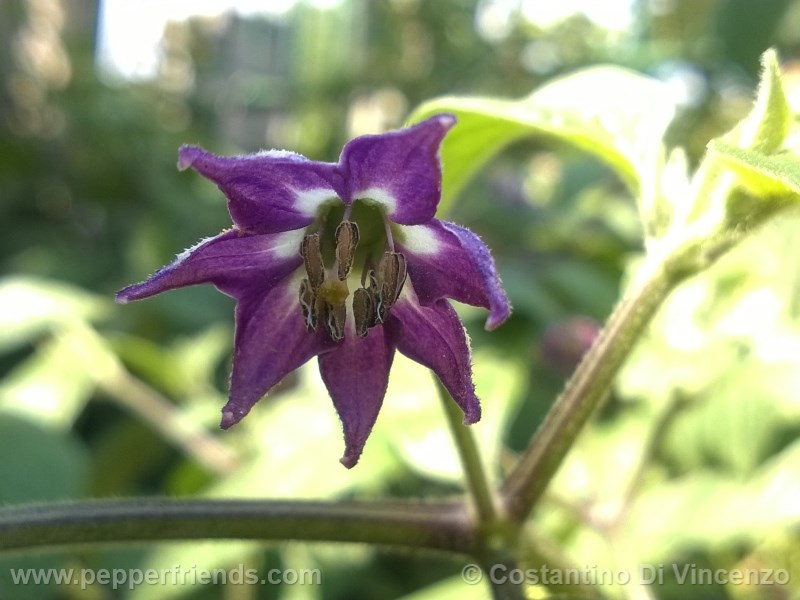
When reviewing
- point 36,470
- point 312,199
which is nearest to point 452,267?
point 312,199

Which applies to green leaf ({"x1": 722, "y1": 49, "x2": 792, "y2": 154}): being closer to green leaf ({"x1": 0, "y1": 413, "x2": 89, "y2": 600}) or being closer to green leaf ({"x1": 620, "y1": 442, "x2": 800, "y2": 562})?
green leaf ({"x1": 620, "y1": 442, "x2": 800, "y2": 562})

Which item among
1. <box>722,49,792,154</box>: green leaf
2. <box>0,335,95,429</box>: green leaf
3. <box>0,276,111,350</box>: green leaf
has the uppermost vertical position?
<box>722,49,792,154</box>: green leaf

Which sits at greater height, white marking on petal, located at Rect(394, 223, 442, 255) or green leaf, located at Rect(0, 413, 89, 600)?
white marking on petal, located at Rect(394, 223, 442, 255)

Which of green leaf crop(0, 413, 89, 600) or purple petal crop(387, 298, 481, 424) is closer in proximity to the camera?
purple petal crop(387, 298, 481, 424)

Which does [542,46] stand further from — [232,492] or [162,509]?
[162,509]

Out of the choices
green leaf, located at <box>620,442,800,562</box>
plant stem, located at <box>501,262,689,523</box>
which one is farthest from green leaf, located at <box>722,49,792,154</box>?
green leaf, located at <box>620,442,800,562</box>

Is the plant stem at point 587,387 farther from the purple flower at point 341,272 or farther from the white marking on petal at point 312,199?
the white marking on petal at point 312,199

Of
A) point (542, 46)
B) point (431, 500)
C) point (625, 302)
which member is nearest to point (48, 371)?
point (431, 500)
